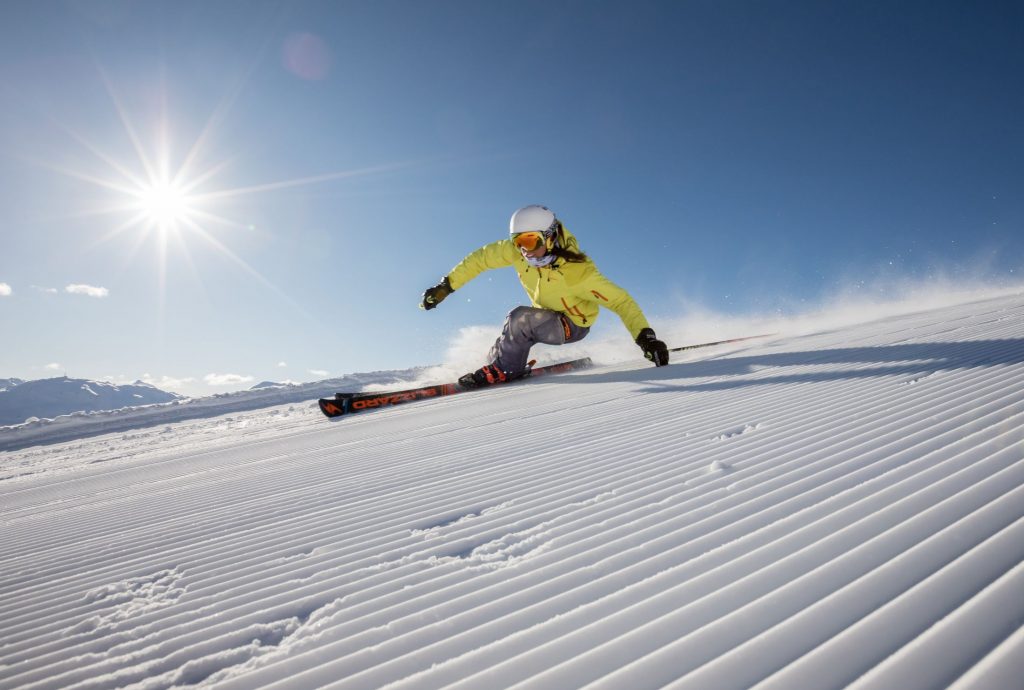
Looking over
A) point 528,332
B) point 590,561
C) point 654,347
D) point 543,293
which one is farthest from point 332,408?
point 590,561

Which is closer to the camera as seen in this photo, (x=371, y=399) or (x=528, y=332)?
(x=371, y=399)

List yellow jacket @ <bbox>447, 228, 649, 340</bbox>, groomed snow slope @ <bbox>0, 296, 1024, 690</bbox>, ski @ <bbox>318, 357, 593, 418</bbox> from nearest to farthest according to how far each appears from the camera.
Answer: groomed snow slope @ <bbox>0, 296, 1024, 690</bbox>, yellow jacket @ <bbox>447, 228, 649, 340</bbox>, ski @ <bbox>318, 357, 593, 418</bbox>

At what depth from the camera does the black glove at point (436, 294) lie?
6699 millimetres

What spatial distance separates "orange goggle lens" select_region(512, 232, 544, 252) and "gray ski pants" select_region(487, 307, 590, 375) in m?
1.02

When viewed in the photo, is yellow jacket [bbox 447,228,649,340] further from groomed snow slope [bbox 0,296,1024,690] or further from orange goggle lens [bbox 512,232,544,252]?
groomed snow slope [bbox 0,296,1024,690]

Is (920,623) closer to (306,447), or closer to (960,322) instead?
(306,447)

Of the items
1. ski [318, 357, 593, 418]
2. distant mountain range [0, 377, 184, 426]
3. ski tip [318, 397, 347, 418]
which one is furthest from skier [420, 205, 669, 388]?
distant mountain range [0, 377, 184, 426]

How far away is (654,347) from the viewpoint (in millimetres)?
5805

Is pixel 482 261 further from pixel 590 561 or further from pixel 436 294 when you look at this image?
pixel 590 561

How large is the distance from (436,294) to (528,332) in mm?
1468

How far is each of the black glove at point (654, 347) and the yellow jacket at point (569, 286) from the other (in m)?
0.09

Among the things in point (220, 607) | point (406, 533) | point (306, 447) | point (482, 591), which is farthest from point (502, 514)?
point (306, 447)

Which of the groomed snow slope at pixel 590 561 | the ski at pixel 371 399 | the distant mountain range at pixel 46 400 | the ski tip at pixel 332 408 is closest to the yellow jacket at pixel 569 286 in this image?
the ski at pixel 371 399

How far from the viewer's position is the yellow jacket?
5949 mm
